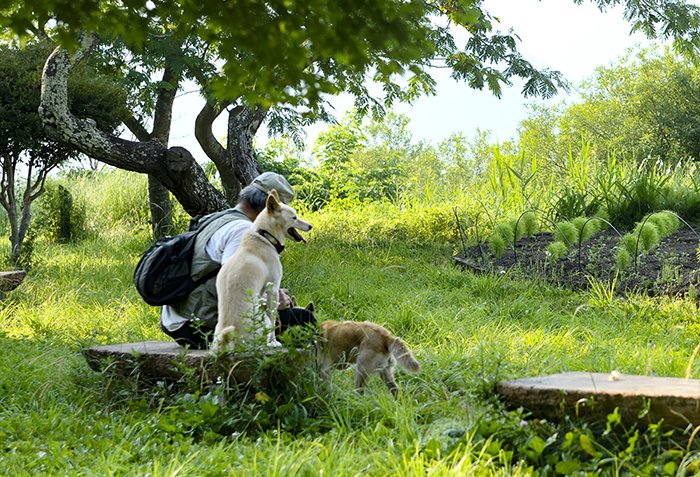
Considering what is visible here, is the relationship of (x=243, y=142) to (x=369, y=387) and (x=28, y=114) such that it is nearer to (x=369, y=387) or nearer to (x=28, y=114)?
(x=28, y=114)

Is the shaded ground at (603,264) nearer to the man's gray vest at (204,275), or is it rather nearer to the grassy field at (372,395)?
the grassy field at (372,395)

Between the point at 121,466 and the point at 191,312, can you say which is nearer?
the point at 121,466

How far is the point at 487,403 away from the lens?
3.95 meters

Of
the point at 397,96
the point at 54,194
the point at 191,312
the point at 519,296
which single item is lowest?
the point at 519,296

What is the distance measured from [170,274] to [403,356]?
1.52 meters

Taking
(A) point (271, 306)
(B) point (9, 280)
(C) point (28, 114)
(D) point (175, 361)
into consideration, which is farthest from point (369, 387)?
(C) point (28, 114)

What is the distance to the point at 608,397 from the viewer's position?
361cm

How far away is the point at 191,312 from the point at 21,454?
137cm

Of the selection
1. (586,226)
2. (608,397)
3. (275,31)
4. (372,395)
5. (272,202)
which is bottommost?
(372,395)

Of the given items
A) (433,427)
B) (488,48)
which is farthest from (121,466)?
(488,48)

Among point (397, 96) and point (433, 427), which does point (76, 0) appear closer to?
point (433, 427)

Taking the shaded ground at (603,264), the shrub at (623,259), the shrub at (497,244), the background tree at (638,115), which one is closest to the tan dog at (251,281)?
the shaded ground at (603,264)

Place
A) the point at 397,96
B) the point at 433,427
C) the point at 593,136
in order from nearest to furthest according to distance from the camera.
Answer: the point at 433,427
the point at 397,96
the point at 593,136

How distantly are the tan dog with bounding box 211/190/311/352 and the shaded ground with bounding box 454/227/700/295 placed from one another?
213 inches
